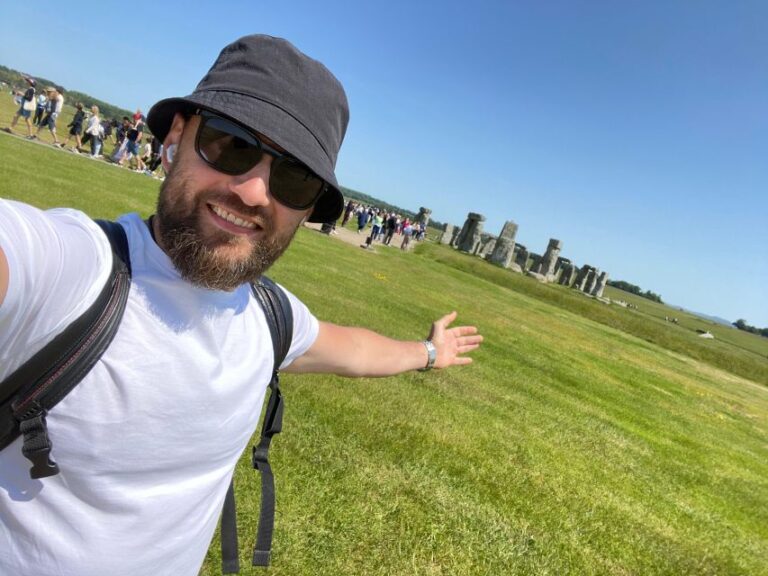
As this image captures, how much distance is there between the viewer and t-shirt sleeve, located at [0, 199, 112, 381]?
39.9 inches

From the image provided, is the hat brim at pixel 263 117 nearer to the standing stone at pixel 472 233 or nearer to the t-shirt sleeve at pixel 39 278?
the t-shirt sleeve at pixel 39 278

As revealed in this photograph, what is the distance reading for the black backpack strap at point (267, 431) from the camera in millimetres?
1718

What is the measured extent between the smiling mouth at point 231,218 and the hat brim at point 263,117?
250 millimetres

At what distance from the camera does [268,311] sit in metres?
1.70

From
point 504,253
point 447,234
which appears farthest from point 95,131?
point 447,234

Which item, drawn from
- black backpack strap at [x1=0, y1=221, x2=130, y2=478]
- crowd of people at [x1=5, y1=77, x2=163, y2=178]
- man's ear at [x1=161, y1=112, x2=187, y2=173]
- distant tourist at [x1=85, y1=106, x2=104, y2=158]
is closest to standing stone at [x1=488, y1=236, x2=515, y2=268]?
crowd of people at [x1=5, y1=77, x2=163, y2=178]

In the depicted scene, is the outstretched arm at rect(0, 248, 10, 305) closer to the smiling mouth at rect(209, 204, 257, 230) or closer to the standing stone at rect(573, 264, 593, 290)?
the smiling mouth at rect(209, 204, 257, 230)

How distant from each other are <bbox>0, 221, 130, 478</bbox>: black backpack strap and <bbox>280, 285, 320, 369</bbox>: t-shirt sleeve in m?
0.78

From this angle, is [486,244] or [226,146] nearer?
[226,146]

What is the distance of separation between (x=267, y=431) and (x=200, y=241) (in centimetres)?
88

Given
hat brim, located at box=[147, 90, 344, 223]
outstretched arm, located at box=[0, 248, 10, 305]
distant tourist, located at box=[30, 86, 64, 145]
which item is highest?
distant tourist, located at box=[30, 86, 64, 145]

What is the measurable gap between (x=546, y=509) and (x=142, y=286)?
4437 millimetres

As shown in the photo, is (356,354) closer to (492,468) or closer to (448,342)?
(448,342)

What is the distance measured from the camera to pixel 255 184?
147 centimetres
